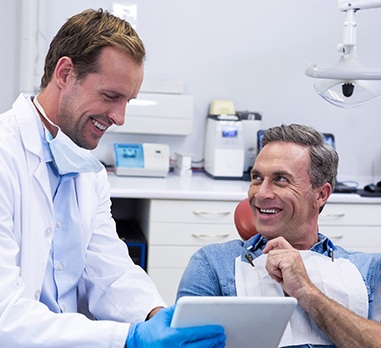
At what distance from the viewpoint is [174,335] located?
1480 mm

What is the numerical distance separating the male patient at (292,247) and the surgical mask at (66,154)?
0.43 metres

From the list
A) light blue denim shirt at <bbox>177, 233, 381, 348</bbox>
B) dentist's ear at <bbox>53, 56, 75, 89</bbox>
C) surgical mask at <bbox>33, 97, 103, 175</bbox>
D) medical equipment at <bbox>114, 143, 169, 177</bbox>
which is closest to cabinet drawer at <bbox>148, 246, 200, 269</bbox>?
medical equipment at <bbox>114, 143, 169, 177</bbox>

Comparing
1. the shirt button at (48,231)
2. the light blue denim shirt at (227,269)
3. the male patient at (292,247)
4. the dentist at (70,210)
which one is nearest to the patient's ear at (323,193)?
the male patient at (292,247)

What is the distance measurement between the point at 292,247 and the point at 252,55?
228 cm

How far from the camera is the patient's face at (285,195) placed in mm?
2066

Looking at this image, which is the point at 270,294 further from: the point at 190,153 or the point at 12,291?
the point at 190,153

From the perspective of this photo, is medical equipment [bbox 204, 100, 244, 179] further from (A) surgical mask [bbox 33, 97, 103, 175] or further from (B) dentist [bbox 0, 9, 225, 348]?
(A) surgical mask [bbox 33, 97, 103, 175]

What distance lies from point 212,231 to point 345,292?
156cm

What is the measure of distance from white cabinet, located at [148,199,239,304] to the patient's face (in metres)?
1.37

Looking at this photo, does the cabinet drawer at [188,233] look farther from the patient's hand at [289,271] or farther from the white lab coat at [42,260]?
the patient's hand at [289,271]

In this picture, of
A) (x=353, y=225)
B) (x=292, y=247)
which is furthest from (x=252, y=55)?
(x=292, y=247)

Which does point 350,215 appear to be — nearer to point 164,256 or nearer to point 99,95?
point 164,256

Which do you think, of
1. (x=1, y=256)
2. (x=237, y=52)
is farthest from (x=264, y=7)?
(x=1, y=256)

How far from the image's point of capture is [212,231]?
138 inches
